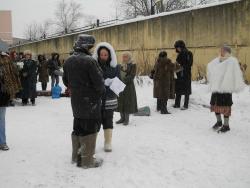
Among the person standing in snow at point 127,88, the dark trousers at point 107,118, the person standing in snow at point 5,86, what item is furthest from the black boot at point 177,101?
the person standing in snow at point 5,86

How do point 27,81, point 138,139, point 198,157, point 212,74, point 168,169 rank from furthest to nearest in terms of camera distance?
point 27,81 → point 212,74 → point 138,139 → point 198,157 → point 168,169

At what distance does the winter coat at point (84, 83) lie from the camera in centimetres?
Answer: 555

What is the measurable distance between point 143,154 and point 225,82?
2352mm

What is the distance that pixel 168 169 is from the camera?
5789mm

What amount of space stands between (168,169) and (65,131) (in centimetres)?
307

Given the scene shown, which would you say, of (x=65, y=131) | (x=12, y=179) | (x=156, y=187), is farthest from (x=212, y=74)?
(x=12, y=179)

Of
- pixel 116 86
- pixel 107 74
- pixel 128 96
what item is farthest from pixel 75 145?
pixel 128 96

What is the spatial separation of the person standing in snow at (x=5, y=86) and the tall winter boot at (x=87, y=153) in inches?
62.4

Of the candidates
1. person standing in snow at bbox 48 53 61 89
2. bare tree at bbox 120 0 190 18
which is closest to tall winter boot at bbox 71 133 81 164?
person standing in snow at bbox 48 53 61 89

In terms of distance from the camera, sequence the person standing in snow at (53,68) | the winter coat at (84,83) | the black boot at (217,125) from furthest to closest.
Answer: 1. the person standing in snow at (53,68)
2. the black boot at (217,125)
3. the winter coat at (84,83)

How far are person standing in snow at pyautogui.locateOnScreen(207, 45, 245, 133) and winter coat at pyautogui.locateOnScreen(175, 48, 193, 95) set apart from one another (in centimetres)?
232

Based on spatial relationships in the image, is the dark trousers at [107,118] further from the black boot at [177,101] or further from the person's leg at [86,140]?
the black boot at [177,101]

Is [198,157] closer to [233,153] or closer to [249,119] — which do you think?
[233,153]

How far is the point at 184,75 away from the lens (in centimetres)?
1058
